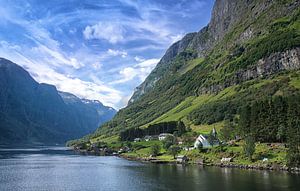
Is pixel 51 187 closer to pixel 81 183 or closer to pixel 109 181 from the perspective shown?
pixel 81 183

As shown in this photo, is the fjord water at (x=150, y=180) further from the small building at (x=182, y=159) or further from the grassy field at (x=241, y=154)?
the small building at (x=182, y=159)

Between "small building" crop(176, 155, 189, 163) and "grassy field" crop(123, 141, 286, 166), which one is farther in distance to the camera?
"small building" crop(176, 155, 189, 163)

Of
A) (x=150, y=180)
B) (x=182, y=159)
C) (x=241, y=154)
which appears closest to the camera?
(x=150, y=180)

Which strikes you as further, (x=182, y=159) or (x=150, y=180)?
(x=182, y=159)

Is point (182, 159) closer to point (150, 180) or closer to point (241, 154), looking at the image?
point (241, 154)

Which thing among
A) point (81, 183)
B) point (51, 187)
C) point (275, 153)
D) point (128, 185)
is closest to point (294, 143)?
point (275, 153)

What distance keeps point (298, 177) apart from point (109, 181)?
53.5m

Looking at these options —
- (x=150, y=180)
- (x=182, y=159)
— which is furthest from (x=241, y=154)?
(x=150, y=180)

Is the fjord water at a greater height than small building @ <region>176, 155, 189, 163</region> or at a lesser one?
lesser

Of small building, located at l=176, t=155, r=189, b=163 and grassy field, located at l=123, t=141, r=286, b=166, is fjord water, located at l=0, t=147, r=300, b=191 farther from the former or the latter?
small building, located at l=176, t=155, r=189, b=163

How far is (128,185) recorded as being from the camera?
107 meters

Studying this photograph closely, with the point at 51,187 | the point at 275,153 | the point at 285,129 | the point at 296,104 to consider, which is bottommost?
the point at 51,187

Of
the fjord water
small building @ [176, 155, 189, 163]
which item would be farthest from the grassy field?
the fjord water

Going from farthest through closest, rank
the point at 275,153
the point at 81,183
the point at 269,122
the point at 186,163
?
the point at 186,163 → the point at 269,122 → the point at 275,153 → the point at 81,183
